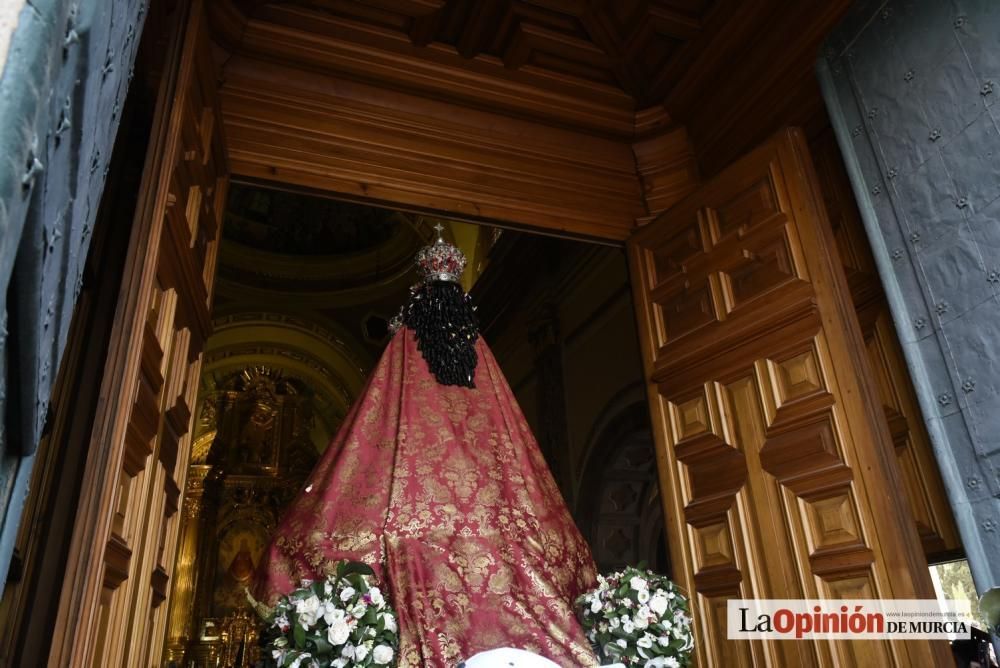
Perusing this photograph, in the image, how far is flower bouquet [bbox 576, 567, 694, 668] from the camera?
210cm

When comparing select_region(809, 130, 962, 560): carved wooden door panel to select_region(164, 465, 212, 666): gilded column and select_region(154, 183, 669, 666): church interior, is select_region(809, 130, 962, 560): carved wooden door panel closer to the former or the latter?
select_region(154, 183, 669, 666): church interior

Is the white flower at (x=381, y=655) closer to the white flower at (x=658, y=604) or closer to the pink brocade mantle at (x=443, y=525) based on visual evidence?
the pink brocade mantle at (x=443, y=525)

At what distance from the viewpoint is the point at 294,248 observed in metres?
11.0

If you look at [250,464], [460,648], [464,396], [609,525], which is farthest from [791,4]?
[250,464]

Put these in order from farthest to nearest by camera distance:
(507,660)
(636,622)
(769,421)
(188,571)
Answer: (188,571) < (769,421) < (636,622) < (507,660)

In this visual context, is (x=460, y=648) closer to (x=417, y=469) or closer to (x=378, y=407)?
(x=417, y=469)

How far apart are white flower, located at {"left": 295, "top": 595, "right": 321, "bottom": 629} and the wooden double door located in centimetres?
39

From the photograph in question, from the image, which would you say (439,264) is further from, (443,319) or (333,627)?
(333,627)

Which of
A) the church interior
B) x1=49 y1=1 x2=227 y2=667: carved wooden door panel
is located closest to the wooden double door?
x1=49 y1=1 x2=227 y2=667: carved wooden door panel

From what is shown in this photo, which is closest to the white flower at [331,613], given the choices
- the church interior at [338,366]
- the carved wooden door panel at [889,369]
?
the carved wooden door panel at [889,369]

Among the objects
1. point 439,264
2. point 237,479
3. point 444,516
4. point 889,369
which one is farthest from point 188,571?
point 889,369

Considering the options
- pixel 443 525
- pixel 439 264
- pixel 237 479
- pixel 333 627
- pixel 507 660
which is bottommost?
pixel 507 660

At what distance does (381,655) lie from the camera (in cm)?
187

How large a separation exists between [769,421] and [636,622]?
826 millimetres
